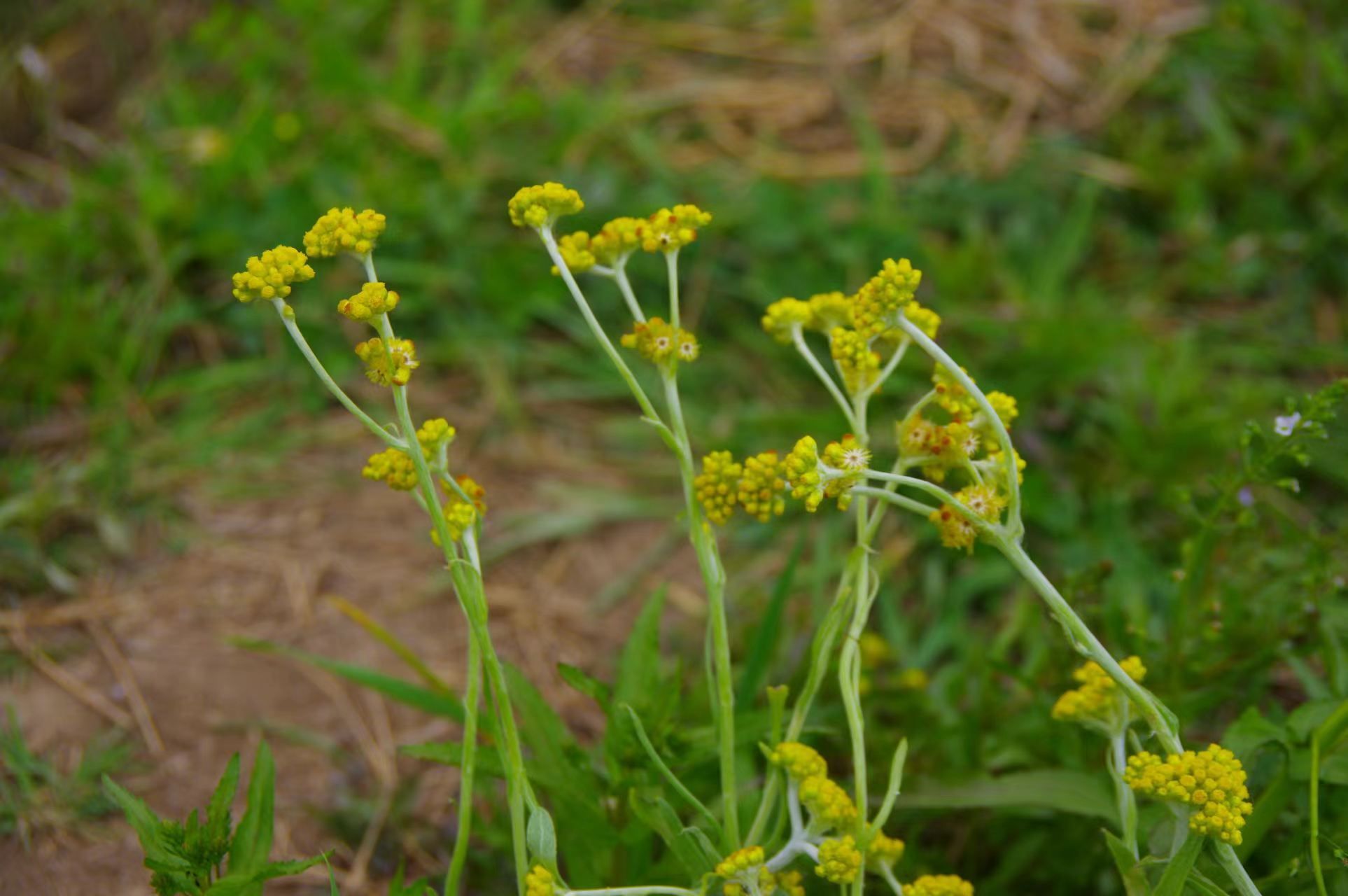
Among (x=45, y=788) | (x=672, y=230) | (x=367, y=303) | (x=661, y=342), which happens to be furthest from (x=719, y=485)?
(x=45, y=788)

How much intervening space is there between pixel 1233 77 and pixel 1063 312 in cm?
A: 103

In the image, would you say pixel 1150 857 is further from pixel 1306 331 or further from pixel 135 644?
pixel 1306 331

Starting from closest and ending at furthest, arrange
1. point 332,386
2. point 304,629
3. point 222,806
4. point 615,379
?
point 332,386 < point 222,806 < point 304,629 < point 615,379

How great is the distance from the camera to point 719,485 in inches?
46.0

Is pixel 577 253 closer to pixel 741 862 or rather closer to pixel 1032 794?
pixel 741 862

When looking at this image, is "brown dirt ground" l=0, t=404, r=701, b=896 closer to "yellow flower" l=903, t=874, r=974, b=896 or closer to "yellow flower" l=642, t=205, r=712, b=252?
"yellow flower" l=903, t=874, r=974, b=896

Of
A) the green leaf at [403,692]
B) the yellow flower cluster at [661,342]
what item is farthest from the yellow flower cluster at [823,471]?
the green leaf at [403,692]

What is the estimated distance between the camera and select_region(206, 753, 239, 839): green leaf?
1170mm

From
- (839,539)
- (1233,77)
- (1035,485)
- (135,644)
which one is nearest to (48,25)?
(135,644)

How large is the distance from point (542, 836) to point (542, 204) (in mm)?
586

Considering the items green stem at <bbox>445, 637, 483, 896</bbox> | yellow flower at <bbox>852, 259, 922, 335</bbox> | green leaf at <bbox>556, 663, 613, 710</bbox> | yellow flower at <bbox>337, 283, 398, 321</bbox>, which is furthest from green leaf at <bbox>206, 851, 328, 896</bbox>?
yellow flower at <bbox>852, 259, 922, 335</bbox>

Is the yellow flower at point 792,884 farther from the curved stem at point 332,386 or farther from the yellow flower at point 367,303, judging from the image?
the yellow flower at point 367,303

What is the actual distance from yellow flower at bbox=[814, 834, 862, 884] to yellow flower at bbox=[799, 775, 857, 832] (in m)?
0.02

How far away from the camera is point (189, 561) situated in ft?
6.91
